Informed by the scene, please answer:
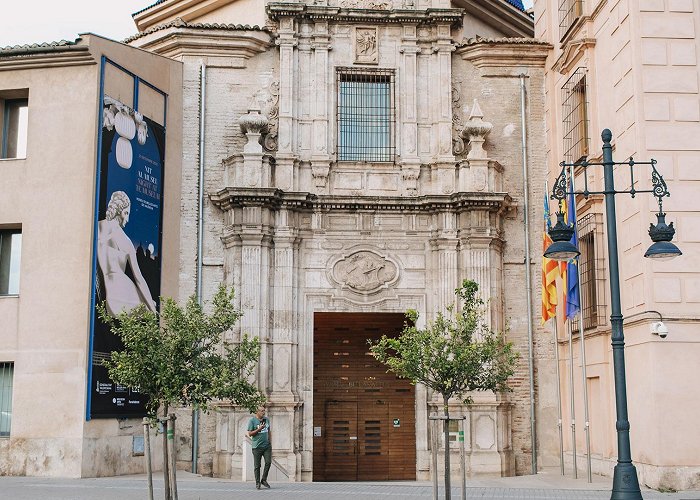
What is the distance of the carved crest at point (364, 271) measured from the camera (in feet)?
82.6

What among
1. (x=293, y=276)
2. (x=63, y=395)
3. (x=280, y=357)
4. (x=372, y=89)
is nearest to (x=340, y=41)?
(x=372, y=89)

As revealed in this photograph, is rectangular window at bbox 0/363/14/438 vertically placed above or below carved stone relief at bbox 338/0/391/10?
below

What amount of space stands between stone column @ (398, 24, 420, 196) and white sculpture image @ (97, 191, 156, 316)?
7.04 m

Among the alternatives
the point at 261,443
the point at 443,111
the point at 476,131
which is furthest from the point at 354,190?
the point at 261,443

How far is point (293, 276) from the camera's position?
25062 mm

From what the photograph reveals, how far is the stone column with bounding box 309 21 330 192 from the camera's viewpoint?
25.5 m

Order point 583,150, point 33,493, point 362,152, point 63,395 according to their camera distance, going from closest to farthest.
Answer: point 33,493
point 63,395
point 583,150
point 362,152

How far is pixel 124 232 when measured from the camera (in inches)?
902

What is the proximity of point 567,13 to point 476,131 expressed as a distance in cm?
368

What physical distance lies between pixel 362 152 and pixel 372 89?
1756 mm

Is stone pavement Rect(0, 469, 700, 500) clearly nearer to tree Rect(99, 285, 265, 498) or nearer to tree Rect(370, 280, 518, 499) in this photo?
tree Rect(99, 285, 265, 498)

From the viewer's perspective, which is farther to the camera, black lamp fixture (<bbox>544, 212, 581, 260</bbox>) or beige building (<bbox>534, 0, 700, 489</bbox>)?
beige building (<bbox>534, 0, 700, 489</bbox>)

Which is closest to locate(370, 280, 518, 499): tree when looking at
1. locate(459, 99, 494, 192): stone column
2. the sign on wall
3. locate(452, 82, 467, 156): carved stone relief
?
the sign on wall

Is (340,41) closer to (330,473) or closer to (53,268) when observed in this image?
(53,268)
